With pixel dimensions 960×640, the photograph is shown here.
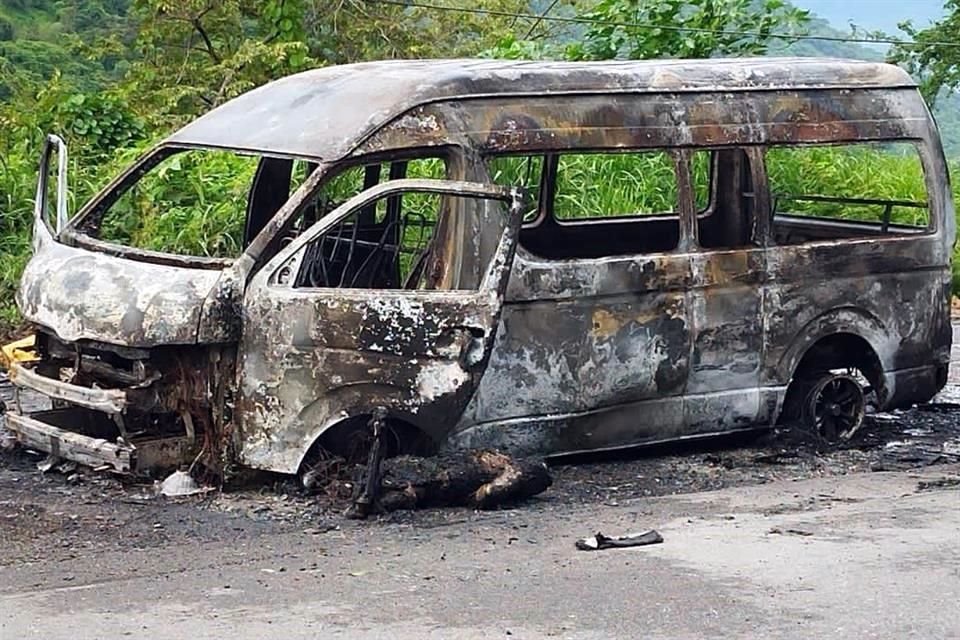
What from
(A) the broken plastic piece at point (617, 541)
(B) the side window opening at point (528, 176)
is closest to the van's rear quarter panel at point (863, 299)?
(B) the side window opening at point (528, 176)

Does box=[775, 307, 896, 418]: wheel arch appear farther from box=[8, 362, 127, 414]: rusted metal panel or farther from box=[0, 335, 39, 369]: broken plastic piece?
box=[0, 335, 39, 369]: broken plastic piece

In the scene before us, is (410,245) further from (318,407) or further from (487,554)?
(487,554)

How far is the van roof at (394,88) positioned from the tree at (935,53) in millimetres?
14084

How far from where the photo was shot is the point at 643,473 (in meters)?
8.59

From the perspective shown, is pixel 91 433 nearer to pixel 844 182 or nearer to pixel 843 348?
pixel 843 348

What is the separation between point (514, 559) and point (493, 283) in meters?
1.43

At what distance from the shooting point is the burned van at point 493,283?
24.5 feet

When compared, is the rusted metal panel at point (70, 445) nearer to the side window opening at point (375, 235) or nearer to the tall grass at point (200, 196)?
the side window opening at point (375, 235)

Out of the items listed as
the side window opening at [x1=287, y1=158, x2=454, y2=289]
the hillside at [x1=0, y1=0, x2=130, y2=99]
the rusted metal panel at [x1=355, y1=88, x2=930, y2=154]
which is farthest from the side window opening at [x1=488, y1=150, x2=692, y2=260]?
the hillside at [x1=0, y1=0, x2=130, y2=99]

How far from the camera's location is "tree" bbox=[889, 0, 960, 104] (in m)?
22.6

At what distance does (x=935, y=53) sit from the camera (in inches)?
899

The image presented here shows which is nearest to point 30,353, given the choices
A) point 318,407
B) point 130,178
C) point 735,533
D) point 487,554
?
point 130,178

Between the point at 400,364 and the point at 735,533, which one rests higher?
the point at 400,364

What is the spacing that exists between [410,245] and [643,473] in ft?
5.73
